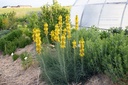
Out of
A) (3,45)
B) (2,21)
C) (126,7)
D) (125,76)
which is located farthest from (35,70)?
(2,21)

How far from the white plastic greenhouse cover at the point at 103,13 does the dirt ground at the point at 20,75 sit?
2748mm

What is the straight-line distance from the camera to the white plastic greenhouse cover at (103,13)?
9.43 meters

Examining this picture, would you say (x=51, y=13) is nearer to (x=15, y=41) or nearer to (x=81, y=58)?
(x=15, y=41)

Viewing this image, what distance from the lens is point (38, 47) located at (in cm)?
504

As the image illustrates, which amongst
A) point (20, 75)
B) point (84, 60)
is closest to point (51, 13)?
point (20, 75)

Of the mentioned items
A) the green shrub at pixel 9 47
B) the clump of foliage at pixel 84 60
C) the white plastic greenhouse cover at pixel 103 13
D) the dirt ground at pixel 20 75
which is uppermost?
the white plastic greenhouse cover at pixel 103 13

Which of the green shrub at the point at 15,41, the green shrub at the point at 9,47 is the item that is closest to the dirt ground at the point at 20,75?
the green shrub at the point at 9,47

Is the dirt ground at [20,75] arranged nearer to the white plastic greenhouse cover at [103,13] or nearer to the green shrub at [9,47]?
the green shrub at [9,47]

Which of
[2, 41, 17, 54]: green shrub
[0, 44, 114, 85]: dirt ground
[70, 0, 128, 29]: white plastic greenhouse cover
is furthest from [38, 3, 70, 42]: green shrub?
[70, 0, 128, 29]: white plastic greenhouse cover

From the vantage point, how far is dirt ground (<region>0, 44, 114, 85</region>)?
17.6 ft

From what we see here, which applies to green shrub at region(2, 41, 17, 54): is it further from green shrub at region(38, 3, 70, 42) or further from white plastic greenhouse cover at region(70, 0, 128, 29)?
white plastic greenhouse cover at region(70, 0, 128, 29)

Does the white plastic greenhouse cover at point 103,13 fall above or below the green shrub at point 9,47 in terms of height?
above

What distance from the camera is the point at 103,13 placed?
10.2m

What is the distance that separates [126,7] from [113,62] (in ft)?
15.9
